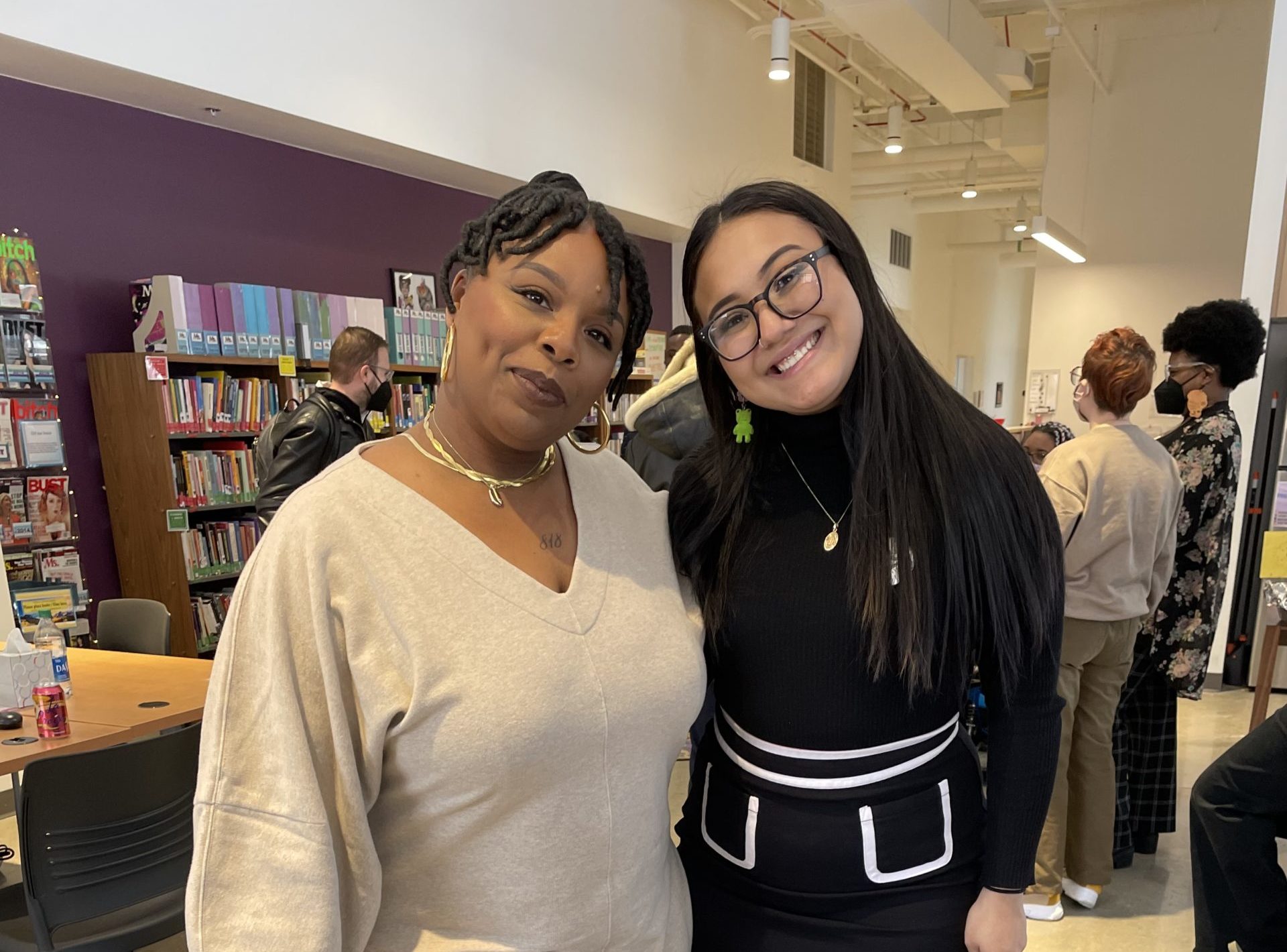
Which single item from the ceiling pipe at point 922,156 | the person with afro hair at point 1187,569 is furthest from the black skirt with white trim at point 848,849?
the ceiling pipe at point 922,156

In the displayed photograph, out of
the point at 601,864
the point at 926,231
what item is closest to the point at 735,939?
the point at 601,864

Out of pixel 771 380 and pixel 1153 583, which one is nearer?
pixel 771 380

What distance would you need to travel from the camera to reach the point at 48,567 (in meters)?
3.67

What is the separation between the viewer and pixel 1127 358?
2598mm

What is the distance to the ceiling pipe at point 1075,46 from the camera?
5902mm

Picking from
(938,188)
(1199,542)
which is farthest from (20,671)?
(938,188)

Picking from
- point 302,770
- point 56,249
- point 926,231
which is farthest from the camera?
point 926,231

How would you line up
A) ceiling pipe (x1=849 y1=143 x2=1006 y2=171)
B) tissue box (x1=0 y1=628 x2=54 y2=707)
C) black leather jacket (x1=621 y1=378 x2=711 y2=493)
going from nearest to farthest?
black leather jacket (x1=621 y1=378 x2=711 y2=493) < tissue box (x1=0 y1=628 x2=54 y2=707) < ceiling pipe (x1=849 y1=143 x2=1006 y2=171)

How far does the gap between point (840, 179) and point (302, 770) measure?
9148 millimetres

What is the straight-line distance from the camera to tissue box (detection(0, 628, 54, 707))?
2.48m

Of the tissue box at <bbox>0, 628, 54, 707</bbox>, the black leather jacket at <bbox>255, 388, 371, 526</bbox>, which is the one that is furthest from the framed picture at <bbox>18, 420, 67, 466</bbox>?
the tissue box at <bbox>0, 628, 54, 707</bbox>

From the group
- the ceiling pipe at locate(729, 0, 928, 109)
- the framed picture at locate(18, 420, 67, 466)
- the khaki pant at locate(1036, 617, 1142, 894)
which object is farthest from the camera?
the ceiling pipe at locate(729, 0, 928, 109)

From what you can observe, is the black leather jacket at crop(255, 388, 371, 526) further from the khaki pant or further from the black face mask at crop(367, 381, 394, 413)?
the khaki pant

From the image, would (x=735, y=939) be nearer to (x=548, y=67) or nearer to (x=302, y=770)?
(x=302, y=770)
